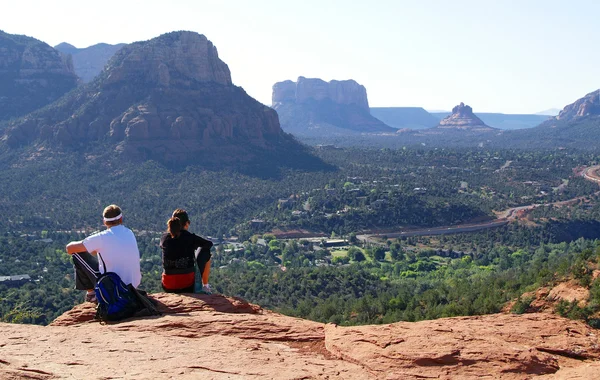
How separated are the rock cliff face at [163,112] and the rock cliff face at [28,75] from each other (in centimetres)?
1247

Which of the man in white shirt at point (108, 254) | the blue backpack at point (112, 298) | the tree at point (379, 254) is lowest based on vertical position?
the tree at point (379, 254)

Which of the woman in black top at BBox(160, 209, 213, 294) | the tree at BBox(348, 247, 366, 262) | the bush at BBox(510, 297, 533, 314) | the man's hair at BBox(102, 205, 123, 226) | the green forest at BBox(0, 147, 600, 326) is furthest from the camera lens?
the tree at BBox(348, 247, 366, 262)

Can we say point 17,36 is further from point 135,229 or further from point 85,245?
point 85,245

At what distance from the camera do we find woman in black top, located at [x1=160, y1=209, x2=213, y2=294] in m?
12.0

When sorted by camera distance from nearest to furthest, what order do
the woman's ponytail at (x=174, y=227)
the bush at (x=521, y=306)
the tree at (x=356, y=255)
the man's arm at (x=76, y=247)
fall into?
the man's arm at (x=76, y=247), the woman's ponytail at (x=174, y=227), the bush at (x=521, y=306), the tree at (x=356, y=255)

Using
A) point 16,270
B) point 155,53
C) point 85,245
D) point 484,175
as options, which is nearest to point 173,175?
point 155,53

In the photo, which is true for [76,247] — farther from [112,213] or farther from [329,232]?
[329,232]

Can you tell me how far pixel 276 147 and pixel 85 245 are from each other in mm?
111331

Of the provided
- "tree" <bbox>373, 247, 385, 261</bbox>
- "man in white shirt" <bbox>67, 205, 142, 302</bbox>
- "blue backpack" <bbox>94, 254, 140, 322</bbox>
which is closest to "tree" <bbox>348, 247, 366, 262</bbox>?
"tree" <bbox>373, 247, 385, 261</bbox>

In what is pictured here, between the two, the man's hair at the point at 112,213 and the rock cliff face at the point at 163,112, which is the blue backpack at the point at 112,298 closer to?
the man's hair at the point at 112,213

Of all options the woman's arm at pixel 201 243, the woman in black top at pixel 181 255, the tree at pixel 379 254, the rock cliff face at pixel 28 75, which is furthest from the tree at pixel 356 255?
the rock cliff face at pixel 28 75

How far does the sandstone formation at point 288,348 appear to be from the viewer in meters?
8.34

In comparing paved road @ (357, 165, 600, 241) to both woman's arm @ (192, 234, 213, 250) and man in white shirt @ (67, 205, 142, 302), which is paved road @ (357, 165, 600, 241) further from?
man in white shirt @ (67, 205, 142, 302)

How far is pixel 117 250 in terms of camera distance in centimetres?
1105
